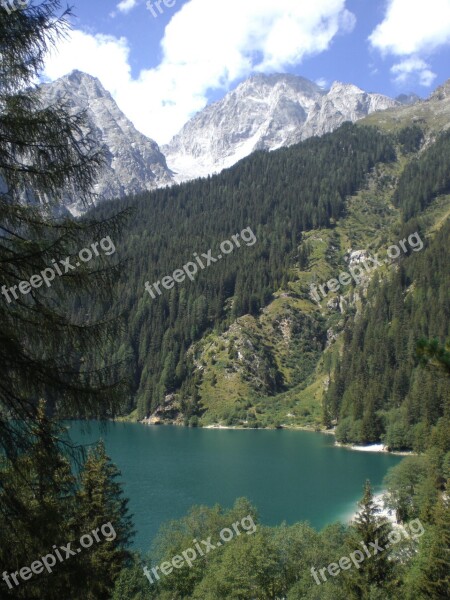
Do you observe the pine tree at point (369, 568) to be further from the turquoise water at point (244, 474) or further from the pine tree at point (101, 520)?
the turquoise water at point (244, 474)

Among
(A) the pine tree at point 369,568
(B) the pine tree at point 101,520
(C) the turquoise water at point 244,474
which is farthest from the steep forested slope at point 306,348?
(B) the pine tree at point 101,520

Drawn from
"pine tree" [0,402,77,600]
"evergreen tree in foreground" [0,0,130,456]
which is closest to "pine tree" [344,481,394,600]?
"pine tree" [0,402,77,600]

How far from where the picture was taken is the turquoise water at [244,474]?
53625 mm

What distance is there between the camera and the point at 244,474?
73.9 m

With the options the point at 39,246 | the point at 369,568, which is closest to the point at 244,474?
the point at 369,568

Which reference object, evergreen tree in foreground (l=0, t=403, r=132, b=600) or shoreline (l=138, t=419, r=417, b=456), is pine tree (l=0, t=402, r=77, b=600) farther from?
shoreline (l=138, t=419, r=417, b=456)

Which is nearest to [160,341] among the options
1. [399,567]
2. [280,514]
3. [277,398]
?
[277,398]

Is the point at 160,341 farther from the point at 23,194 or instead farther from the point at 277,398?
the point at 23,194

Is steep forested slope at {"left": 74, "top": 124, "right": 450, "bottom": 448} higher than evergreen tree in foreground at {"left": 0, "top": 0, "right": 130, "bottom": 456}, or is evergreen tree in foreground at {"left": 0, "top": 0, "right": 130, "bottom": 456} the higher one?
steep forested slope at {"left": 74, "top": 124, "right": 450, "bottom": 448}

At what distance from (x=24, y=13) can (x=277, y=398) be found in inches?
5820

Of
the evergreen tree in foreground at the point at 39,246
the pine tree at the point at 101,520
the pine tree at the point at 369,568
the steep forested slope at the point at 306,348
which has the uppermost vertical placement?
the steep forested slope at the point at 306,348

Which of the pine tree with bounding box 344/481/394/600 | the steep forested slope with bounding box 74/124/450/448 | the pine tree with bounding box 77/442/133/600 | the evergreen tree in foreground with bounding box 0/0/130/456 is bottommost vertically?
the pine tree with bounding box 344/481/394/600

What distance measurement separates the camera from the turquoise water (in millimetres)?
Result: 53625

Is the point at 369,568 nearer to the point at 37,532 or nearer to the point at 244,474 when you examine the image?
the point at 37,532
